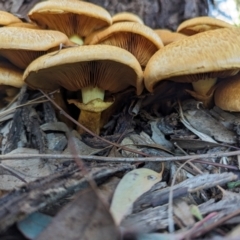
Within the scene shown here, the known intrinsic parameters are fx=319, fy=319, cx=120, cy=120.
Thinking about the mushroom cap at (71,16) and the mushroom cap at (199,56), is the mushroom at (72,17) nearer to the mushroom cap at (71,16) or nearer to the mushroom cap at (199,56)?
the mushroom cap at (71,16)

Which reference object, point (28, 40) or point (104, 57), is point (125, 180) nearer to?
point (104, 57)

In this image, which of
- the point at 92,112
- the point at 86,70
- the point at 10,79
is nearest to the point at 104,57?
the point at 86,70

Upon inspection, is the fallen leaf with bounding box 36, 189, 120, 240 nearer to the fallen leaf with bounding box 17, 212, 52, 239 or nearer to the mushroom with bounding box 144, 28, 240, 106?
the fallen leaf with bounding box 17, 212, 52, 239

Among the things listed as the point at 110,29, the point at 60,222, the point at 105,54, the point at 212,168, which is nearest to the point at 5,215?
the point at 60,222

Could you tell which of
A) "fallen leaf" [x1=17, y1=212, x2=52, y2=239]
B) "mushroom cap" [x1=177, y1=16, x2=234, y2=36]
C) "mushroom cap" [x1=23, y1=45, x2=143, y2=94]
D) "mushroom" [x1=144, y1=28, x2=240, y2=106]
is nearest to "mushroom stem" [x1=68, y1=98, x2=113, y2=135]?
"mushroom cap" [x1=23, y1=45, x2=143, y2=94]

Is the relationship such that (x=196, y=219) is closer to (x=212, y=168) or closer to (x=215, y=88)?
(x=212, y=168)

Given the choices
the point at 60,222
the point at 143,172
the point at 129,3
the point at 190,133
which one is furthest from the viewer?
the point at 129,3

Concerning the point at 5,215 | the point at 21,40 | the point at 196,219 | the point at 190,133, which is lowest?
the point at 190,133
